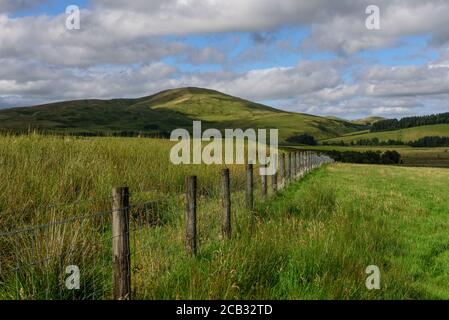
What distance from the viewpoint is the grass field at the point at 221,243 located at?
5.79m

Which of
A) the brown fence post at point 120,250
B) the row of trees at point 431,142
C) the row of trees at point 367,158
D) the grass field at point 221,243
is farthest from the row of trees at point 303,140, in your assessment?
the brown fence post at point 120,250

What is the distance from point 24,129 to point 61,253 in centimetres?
983

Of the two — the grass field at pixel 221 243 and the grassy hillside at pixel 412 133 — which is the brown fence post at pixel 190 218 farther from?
the grassy hillside at pixel 412 133

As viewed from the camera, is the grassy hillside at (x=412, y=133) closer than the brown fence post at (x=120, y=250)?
No

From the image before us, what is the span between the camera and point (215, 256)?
22.1 feet

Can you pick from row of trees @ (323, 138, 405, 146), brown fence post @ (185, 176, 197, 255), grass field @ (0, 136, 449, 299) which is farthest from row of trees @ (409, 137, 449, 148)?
→ brown fence post @ (185, 176, 197, 255)

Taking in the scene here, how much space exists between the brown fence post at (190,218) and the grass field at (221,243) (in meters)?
0.16

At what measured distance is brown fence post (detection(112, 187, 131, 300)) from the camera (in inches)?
209

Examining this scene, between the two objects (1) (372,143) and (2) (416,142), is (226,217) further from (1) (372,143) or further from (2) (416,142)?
(1) (372,143)

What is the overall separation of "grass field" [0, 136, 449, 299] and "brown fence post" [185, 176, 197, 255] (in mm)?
164

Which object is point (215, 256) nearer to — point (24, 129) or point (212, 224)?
point (212, 224)

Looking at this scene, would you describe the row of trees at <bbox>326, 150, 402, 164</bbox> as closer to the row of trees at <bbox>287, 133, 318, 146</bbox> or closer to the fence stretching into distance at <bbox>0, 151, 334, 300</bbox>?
the row of trees at <bbox>287, 133, 318, 146</bbox>

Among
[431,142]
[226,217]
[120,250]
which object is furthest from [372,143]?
[120,250]
